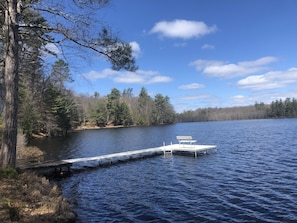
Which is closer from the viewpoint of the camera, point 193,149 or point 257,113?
point 193,149

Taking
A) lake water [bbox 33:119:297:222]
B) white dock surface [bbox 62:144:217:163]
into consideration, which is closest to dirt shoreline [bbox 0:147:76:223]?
lake water [bbox 33:119:297:222]

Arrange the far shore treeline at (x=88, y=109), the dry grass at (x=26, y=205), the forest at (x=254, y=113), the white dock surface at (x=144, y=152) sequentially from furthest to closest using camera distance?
the forest at (x=254, y=113), the far shore treeline at (x=88, y=109), the white dock surface at (x=144, y=152), the dry grass at (x=26, y=205)

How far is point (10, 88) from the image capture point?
8930 mm

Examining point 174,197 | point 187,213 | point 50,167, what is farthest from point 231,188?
point 50,167

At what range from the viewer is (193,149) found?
24.3 metres

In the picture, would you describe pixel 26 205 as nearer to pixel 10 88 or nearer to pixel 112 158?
pixel 10 88

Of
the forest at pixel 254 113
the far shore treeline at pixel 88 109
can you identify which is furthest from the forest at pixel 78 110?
the forest at pixel 254 113

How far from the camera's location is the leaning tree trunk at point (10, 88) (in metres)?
8.85

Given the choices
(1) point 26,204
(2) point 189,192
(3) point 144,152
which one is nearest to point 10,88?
(1) point 26,204

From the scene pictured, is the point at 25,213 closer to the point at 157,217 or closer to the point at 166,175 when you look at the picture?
the point at 157,217

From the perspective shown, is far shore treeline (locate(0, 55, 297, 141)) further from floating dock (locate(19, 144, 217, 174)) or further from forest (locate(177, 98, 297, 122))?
floating dock (locate(19, 144, 217, 174))

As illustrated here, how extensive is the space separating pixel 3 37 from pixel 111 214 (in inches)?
274

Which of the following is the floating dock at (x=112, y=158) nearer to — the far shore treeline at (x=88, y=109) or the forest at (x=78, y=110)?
the far shore treeline at (x=88, y=109)

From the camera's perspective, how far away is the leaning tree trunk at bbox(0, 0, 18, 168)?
8.85 metres
